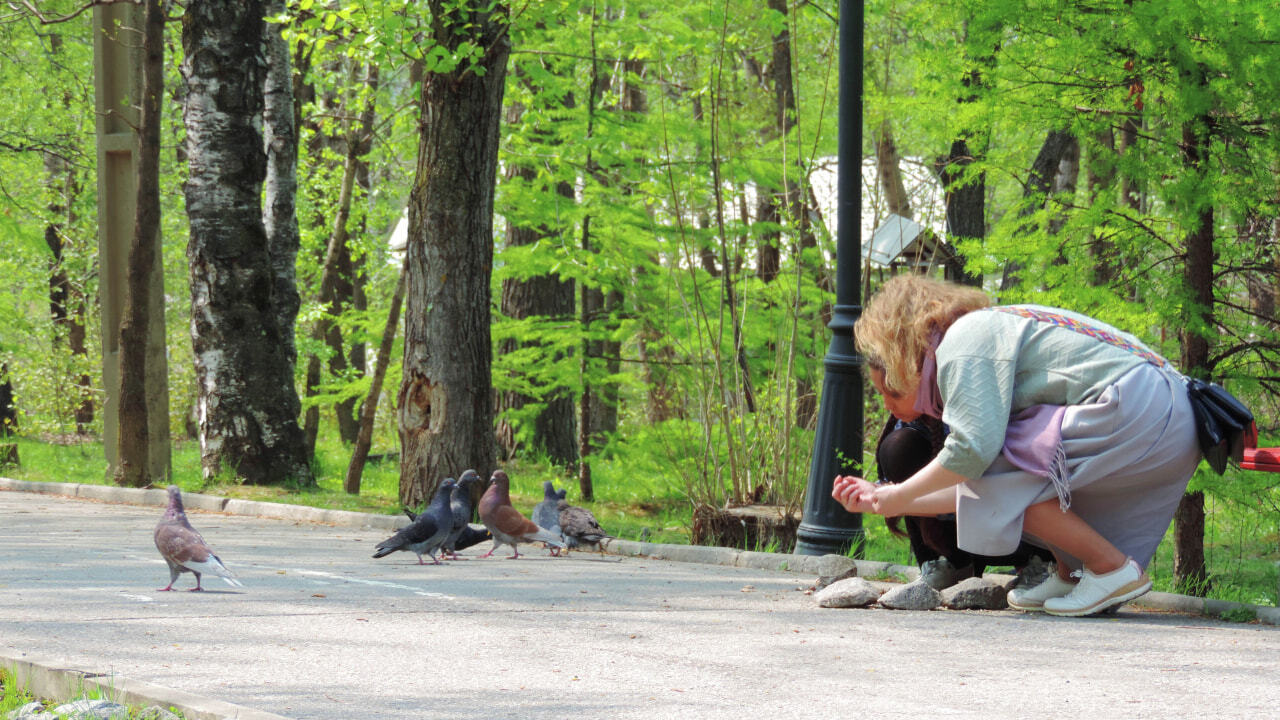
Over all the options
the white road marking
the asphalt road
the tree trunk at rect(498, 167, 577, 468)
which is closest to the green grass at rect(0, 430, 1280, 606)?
the tree trunk at rect(498, 167, 577, 468)

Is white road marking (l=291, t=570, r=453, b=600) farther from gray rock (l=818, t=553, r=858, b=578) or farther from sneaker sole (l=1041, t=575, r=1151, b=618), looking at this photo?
sneaker sole (l=1041, t=575, r=1151, b=618)

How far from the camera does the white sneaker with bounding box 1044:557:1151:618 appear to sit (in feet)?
16.4

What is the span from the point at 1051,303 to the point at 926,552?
6.03ft

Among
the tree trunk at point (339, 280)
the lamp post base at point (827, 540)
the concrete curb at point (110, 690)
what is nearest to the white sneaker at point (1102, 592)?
the lamp post base at point (827, 540)

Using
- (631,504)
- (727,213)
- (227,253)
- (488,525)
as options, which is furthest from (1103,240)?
(227,253)

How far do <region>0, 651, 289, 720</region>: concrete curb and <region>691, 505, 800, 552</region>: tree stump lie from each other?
5.49 meters

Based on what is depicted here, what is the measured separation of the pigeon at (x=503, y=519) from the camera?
8.08 metres

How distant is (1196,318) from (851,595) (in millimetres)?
2303

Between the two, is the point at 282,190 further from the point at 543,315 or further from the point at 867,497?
the point at 867,497

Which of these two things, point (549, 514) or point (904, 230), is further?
point (904, 230)

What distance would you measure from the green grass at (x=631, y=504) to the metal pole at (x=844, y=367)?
1.75ft

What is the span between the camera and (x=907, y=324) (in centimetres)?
510

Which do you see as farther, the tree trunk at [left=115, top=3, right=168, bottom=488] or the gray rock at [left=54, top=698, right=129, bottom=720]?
the tree trunk at [left=115, top=3, right=168, bottom=488]

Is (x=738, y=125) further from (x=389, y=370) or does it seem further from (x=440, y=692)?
(x=440, y=692)
